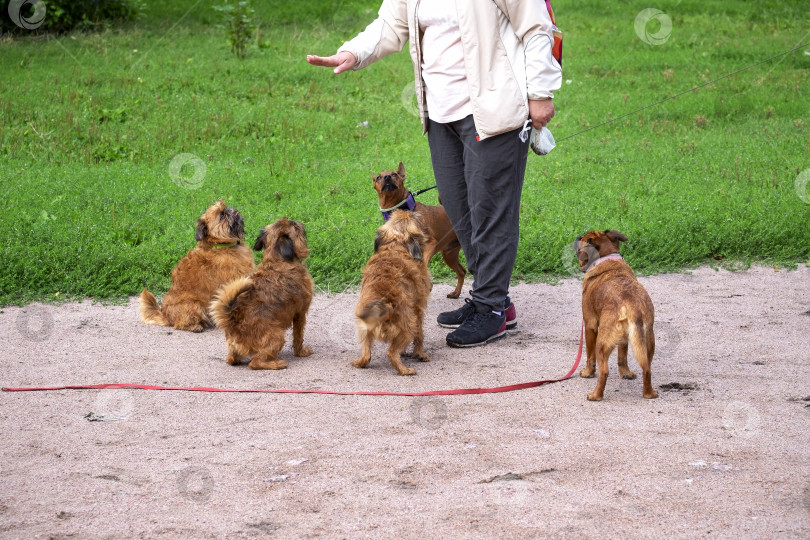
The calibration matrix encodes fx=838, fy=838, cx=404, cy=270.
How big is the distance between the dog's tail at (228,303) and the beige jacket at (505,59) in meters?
1.93

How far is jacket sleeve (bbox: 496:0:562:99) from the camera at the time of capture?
5520mm

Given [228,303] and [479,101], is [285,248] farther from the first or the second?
[479,101]

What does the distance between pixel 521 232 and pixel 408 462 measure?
481 centimetres

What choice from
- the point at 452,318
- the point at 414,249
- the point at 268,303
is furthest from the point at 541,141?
the point at 268,303

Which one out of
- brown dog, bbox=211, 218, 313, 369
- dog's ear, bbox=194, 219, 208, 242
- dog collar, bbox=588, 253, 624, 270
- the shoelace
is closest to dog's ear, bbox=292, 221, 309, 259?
brown dog, bbox=211, 218, 313, 369

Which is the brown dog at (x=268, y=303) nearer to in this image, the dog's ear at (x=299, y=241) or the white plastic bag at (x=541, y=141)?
the dog's ear at (x=299, y=241)

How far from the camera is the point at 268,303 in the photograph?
226 inches

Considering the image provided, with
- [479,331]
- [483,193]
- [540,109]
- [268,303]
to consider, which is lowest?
[479,331]

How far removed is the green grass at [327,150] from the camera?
8391mm

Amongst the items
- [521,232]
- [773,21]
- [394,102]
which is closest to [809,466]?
[521,232]

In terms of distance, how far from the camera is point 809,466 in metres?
4.17

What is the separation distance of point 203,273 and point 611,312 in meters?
3.34

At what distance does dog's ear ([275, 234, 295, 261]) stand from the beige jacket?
157cm

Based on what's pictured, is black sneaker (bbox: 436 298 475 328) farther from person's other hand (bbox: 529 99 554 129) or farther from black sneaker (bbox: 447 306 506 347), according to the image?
person's other hand (bbox: 529 99 554 129)
